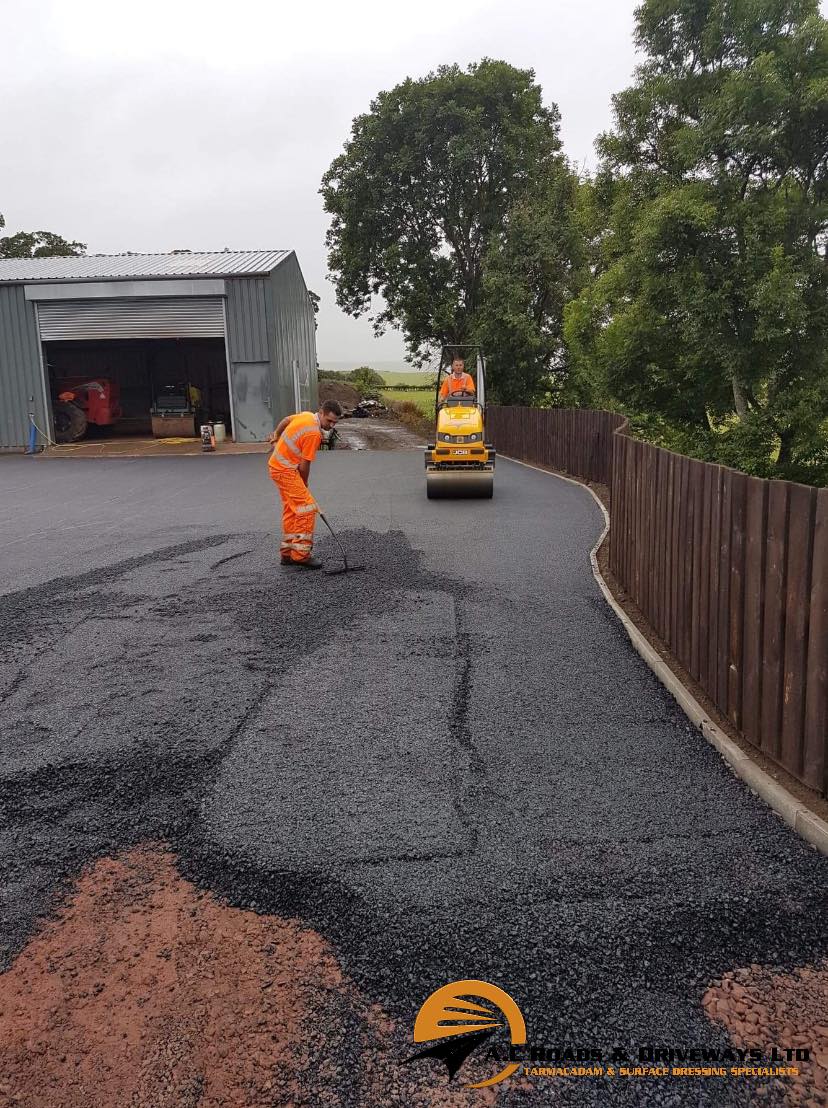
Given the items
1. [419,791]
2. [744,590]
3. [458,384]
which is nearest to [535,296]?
[458,384]

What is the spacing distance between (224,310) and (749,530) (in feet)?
75.8

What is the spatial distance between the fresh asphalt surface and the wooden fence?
14.4 inches

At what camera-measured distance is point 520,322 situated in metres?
26.8

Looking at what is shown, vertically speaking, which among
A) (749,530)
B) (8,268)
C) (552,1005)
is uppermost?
(8,268)

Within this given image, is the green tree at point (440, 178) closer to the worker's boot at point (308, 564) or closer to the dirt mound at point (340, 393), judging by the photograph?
the dirt mound at point (340, 393)

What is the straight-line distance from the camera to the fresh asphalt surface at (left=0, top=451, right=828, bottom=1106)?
9.68 ft

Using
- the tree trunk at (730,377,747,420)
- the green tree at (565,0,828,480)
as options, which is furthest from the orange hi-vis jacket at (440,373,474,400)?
the tree trunk at (730,377,747,420)

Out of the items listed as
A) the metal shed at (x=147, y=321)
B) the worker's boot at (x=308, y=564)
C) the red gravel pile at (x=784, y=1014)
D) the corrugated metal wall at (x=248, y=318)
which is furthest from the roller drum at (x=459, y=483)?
the corrugated metal wall at (x=248, y=318)

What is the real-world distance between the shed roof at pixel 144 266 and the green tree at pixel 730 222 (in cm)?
1207

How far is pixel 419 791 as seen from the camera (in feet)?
13.7

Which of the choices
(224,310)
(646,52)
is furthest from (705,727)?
(224,310)

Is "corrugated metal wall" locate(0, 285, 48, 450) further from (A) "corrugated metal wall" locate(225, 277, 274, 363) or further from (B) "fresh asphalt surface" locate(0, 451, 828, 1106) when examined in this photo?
(B) "fresh asphalt surface" locate(0, 451, 828, 1106)

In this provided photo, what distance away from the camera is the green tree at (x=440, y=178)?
33.4 meters

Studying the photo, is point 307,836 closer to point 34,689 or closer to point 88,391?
point 34,689
